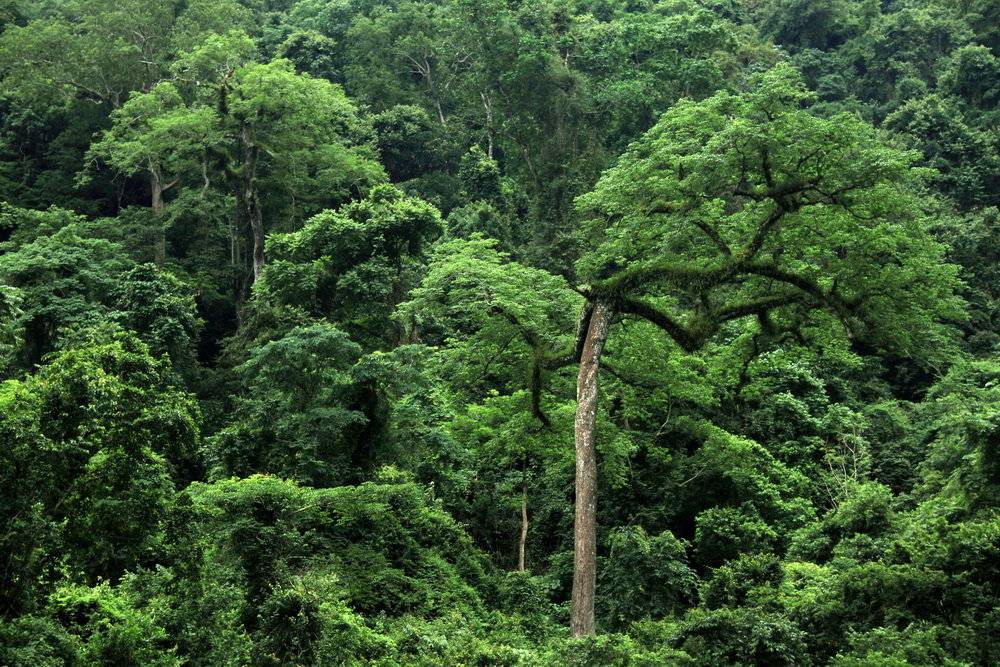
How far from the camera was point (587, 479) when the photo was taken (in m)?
11.8

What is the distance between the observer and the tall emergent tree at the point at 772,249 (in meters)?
10.7

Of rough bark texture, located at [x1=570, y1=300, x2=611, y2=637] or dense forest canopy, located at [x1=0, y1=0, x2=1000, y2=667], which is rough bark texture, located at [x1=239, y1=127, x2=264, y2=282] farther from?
rough bark texture, located at [x1=570, y1=300, x2=611, y2=637]

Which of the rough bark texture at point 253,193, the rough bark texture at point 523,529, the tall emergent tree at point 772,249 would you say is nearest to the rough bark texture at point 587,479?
the tall emergent tree at point 772,249

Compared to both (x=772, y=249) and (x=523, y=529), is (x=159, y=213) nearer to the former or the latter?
(x=523, y=529)

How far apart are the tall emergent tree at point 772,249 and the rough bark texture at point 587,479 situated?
15mm

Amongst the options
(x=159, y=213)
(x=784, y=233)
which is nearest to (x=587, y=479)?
(x=784, y=233)

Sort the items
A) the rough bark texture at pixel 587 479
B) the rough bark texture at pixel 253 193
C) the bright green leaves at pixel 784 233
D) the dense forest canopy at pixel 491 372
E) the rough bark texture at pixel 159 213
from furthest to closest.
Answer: the rough bark texture at pixel 159 213
the rough bark texture at pixel 253 193
the rough bark texture at pixel 587 479
the bright green leaves at pixel 784 233
the dense forest canopy at pixel 491 372

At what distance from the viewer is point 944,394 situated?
2173 cm

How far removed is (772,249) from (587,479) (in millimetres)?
3786

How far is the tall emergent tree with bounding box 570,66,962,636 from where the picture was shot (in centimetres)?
1073

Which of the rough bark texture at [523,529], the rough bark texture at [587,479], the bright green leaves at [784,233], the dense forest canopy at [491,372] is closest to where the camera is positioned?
the dense forest canopy at [491,372]

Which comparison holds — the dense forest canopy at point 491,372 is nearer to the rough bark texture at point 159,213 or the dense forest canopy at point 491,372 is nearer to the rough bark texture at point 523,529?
the rough bark texture at point 159,213

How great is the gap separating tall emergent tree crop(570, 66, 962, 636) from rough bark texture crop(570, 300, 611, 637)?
0.05ft

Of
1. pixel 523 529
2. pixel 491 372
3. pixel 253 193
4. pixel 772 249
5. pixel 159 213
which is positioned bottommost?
pixel 523 529
